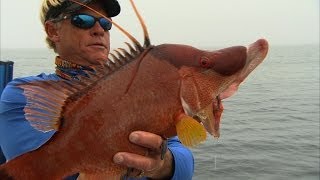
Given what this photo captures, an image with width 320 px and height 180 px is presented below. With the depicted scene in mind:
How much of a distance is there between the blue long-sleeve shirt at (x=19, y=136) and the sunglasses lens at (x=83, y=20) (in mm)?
620

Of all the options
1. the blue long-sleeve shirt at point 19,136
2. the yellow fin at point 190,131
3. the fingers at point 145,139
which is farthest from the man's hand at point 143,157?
the blue long-sleeve shirt at point 19,136

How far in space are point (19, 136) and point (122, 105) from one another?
1022 millimetres

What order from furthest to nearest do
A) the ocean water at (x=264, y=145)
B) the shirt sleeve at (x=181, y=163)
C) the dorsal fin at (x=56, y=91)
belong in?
the ocean water at (x=264, y=145)
the shirt sleeve at (x=181, y=163)
the dorsal fin at (x=56, y=91)

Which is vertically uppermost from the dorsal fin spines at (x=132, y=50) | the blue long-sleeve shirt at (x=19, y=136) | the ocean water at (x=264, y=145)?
the dorsal fin spines at (x=132, y=50)

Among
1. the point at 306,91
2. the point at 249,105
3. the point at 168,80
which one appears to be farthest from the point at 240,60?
the point at 306,91

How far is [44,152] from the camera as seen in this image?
1842mm

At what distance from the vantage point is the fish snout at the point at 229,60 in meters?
1.97

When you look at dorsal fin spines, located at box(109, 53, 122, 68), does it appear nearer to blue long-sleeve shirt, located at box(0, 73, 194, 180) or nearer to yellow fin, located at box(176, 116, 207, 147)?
yellow fin, located at box(176, 116, 207, 147)

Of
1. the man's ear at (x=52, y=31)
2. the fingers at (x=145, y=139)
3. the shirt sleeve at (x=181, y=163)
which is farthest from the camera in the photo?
Answer: the man's ear at (x=52, y=31)

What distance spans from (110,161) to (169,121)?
327 millimetres

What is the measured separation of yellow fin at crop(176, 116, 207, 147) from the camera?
1798 mm

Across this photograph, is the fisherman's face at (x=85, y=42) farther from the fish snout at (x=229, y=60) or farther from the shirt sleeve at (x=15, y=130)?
the fish snout at (x=229, y=60)

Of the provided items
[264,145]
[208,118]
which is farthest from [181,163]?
[264,145]

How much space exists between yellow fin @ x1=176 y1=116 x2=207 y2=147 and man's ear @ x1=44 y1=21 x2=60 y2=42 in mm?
1847
